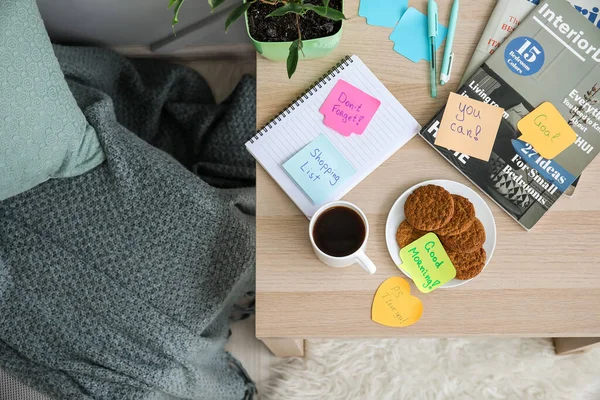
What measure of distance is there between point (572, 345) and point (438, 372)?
306 millimetres

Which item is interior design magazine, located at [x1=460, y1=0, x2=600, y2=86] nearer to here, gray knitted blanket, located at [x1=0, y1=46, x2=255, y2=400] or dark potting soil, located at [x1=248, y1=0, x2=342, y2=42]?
dark potting soil, located at [x1=248, y1=0, x2=342, y2=42]

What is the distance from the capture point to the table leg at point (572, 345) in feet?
3.43

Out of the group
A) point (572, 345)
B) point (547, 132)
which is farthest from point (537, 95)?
point (572, 345)

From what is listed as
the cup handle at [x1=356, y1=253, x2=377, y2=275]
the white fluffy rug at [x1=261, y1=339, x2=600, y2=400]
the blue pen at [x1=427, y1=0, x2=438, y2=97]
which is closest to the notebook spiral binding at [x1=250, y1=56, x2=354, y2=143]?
the blue pen at [x1=427, y1=0, x2=438, y2=97]

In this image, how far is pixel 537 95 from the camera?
0.75 m

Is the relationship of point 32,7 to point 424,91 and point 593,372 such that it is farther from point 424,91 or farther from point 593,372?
point 593,372

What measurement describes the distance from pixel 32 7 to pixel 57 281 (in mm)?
442

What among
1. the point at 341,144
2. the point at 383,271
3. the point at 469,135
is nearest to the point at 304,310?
the point at 383,271

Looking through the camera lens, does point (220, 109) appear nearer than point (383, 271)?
No

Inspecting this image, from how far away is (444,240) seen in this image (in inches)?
28.5

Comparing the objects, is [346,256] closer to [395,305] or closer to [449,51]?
[395,305]

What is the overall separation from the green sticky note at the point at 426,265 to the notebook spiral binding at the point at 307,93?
27 centimetres

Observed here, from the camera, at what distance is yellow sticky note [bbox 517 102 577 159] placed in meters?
0.74

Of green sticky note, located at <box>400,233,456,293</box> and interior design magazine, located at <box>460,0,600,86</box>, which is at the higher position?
interior design magazine, located at <box>460,0,600,86</box>
